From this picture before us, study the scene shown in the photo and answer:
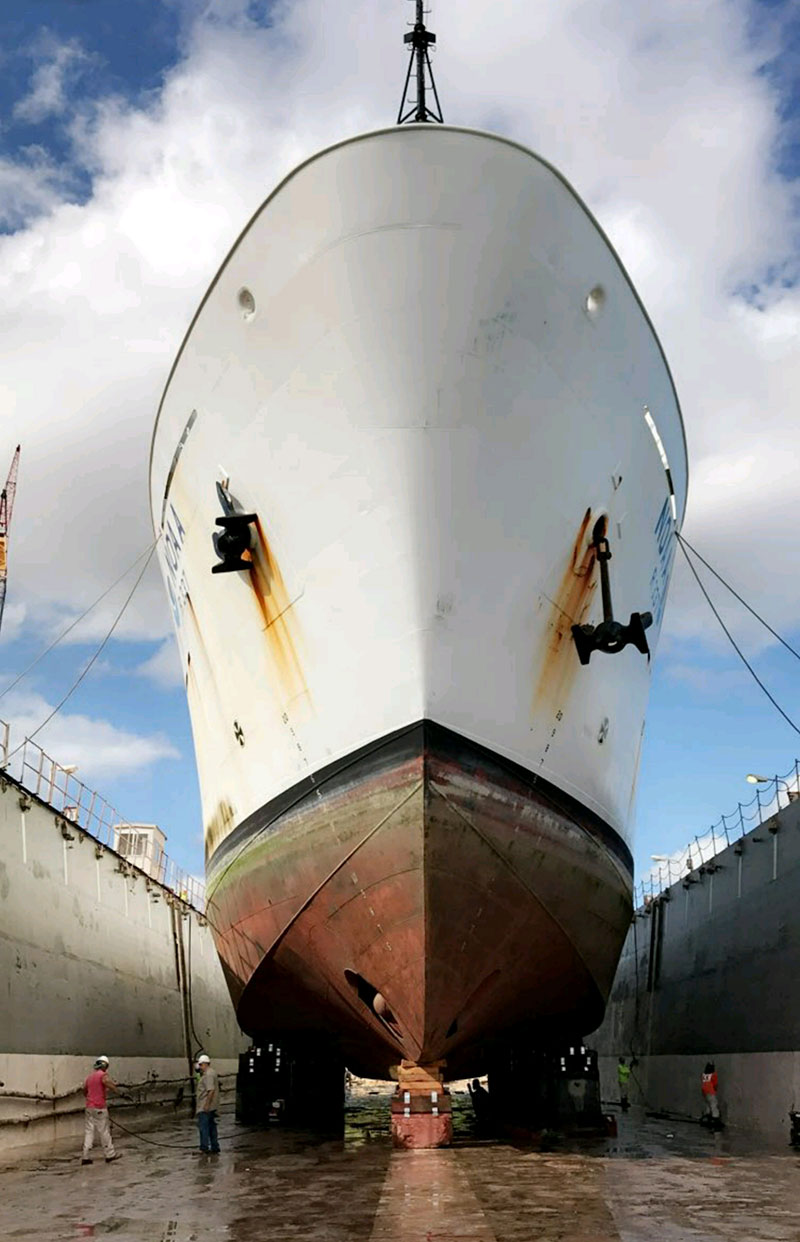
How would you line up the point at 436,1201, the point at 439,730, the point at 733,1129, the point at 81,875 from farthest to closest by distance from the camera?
the point at 81,875
the point at 733,1129
the point at 439,730
the point at 436,1201

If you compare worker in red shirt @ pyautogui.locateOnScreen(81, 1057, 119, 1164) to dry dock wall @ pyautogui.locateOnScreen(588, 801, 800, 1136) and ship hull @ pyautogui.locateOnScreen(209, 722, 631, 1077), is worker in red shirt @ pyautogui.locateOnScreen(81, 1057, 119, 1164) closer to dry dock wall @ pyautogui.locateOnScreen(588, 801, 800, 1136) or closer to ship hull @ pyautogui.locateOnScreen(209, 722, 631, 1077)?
ship hull @ pyautogui.locateOnScreen(209, 722, 631, 1077)

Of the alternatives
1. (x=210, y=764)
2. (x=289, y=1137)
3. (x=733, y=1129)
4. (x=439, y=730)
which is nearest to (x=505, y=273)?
(x=439, y=730)

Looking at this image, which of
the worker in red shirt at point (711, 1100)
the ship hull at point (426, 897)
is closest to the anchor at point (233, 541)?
the ship hull at point (426, 897)

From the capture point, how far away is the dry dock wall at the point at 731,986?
1159 centimetres

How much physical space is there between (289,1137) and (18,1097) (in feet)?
9.72

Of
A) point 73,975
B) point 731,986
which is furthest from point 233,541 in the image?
point 731,986

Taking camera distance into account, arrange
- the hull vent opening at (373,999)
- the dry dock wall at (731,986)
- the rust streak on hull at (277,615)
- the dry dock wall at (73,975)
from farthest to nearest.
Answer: the dry dock wall at (731,986)
the dry dock wall at (73,975)
the rust streak on hull at (277,615)
the hull vent opening at (373,999)

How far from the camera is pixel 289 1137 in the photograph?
10883mm

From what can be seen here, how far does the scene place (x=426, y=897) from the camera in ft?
23.9

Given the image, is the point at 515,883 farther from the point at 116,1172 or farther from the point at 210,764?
the point at 116,1172

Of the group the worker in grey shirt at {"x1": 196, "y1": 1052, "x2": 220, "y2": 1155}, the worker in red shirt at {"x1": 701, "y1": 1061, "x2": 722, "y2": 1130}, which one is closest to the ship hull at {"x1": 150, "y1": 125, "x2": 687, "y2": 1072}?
the worker in grey shirt at {"x1": 196, "y1": 1052, "x2": 220, "y2": 1155}

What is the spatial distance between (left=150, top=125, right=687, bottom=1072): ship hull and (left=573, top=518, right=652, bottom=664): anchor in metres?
0.11

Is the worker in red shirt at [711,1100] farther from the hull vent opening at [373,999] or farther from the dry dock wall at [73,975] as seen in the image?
the dry dock wall at [73,975]

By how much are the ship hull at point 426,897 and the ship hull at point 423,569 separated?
0.02m
